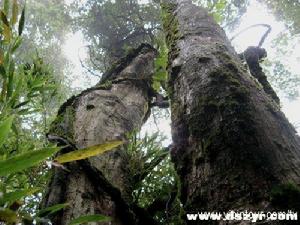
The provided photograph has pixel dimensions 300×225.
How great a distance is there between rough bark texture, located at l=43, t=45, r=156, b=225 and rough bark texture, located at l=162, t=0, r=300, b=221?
923 millimetres

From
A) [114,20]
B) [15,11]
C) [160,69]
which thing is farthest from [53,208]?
[114,20]

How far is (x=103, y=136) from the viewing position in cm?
287

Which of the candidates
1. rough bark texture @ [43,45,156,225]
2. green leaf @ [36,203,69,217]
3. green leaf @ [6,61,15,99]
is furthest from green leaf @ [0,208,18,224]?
rough bark texture @ [43,45,156,225]

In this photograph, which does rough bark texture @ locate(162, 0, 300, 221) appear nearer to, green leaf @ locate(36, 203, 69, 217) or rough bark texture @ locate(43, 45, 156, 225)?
green leaf @ locate(36, 203, 69, 217)

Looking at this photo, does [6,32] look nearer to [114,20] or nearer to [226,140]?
[226,140]

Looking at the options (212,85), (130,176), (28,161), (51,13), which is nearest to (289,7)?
(51,13)

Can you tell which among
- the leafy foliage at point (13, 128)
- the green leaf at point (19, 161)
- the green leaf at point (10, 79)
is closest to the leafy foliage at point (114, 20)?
the leafy foliage at point (13, 128)

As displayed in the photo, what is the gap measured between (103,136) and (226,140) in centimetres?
183

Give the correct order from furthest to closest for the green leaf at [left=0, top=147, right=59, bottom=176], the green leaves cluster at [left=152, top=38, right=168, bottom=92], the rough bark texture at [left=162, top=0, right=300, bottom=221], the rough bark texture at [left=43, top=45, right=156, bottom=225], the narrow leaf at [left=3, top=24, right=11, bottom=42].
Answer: the green leaves cluster at [left=152, top=38, right=168, bottom=92] → the rough bark texture at [left=43, top=45, right=156, bottom=225] → the narrow leaf at [left=3, top=24, right=11, bottom=42] → the rough bark texture at [left=162, top=0, right=300, bottom=221] → the green leaf at [left=0, top=147, right=59, bottom=176]

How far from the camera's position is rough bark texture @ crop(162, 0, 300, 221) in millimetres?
1007

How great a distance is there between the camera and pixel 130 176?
279 centimetres

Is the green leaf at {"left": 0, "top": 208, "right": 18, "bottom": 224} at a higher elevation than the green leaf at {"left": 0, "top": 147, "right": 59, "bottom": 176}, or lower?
lower

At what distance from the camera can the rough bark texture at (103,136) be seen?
2242 mm

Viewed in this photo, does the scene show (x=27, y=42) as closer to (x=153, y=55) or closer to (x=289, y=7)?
(x=289, y=7)
